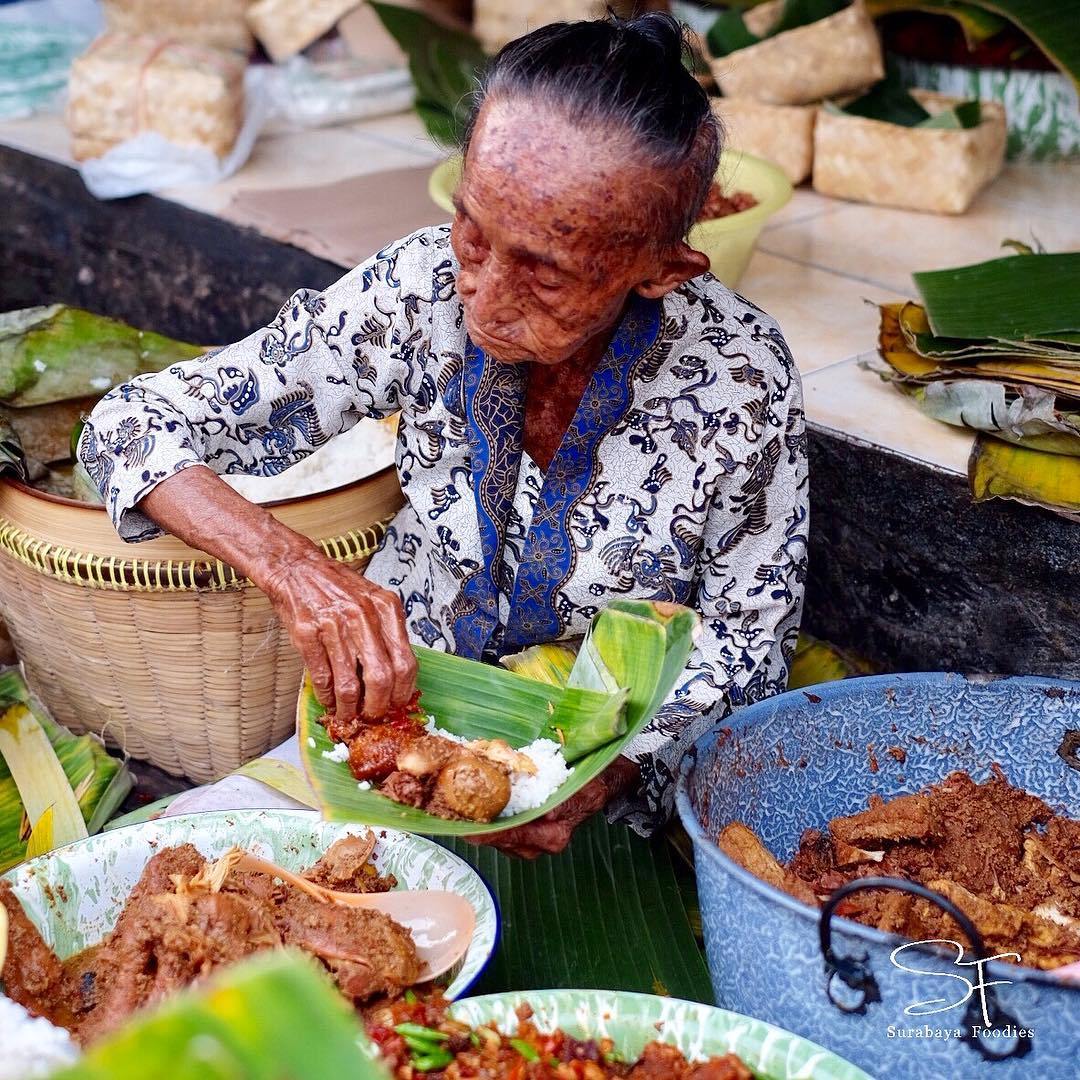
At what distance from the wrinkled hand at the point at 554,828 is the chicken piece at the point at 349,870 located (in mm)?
155

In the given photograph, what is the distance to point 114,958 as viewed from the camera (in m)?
1.54

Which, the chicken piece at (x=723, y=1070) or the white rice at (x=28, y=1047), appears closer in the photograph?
the white rice at (x=28, y=1047)

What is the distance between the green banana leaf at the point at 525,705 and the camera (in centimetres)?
154

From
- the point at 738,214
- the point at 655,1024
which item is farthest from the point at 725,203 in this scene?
the point at 655,1024

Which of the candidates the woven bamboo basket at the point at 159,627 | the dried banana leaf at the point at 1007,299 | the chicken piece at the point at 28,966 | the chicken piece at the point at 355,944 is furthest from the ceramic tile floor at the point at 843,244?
the chicken piece at the point at 28,966

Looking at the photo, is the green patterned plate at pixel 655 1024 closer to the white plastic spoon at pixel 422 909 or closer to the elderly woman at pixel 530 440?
the white plastic spoon at pixel 422 909

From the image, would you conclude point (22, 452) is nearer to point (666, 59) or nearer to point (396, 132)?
point (666, 59)

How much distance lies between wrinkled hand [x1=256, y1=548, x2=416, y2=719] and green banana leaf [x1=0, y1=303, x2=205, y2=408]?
1.16 m

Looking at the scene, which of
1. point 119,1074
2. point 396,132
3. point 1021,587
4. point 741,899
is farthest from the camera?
point 396,132

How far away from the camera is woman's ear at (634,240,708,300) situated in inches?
67.8

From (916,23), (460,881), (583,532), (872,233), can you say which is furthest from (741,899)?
(916,23)

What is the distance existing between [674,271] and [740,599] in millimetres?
530

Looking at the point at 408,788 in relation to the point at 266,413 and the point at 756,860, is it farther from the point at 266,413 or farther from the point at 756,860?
the point at 266,413

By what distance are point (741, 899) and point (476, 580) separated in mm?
727
